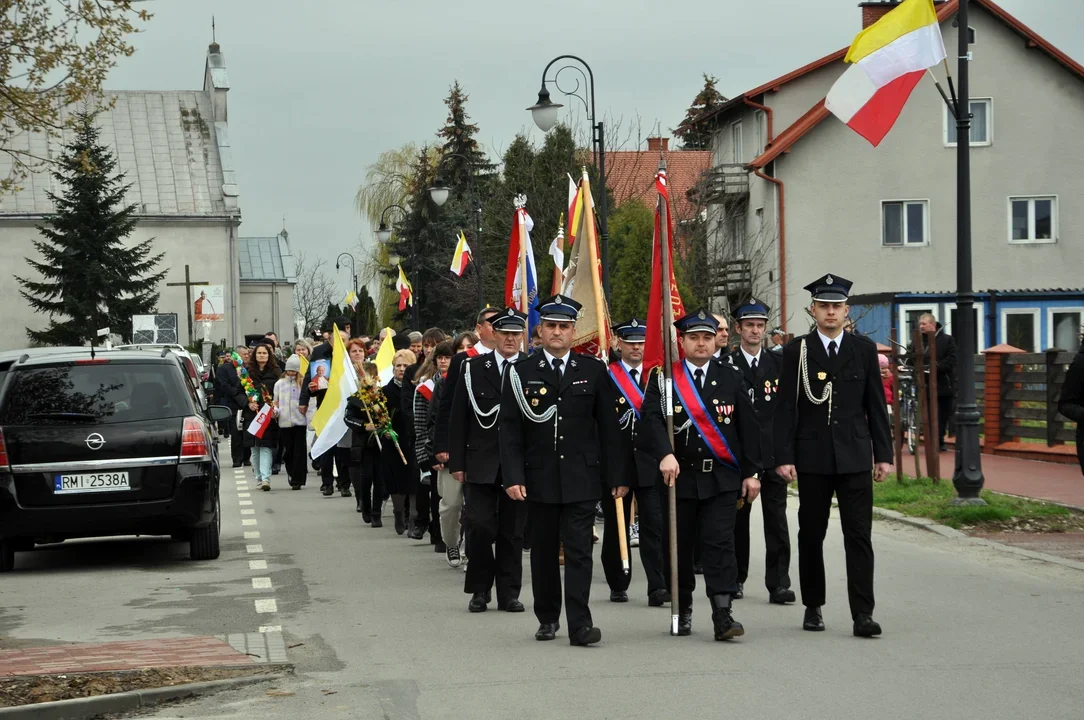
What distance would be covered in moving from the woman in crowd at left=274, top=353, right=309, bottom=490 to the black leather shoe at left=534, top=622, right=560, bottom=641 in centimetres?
1247

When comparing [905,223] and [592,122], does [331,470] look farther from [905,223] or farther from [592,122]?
[905,223]

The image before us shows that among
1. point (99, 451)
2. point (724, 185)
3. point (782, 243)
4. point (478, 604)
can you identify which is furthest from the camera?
point (724, 185)

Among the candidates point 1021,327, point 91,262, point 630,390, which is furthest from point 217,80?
point 630,390

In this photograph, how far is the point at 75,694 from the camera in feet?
23.6

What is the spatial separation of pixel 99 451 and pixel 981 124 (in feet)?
119

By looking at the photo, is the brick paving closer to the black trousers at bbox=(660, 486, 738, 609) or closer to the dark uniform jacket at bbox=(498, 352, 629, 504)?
the dark uniform jacket at bbox=(498, 352, 629, 504)

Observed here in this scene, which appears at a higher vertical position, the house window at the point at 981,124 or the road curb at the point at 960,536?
the house window at the point at 981,124

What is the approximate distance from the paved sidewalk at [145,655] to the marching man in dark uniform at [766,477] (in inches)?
128

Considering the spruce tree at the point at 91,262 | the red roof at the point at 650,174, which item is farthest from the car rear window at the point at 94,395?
the spruce tree at the point at 91,262

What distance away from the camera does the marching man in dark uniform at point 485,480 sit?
33.6 feet

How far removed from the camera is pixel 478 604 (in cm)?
1014

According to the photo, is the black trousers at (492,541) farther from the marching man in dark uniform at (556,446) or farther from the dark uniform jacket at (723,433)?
the dark uniform jacket at (723,433)

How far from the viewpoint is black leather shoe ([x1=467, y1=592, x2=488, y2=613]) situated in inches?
399

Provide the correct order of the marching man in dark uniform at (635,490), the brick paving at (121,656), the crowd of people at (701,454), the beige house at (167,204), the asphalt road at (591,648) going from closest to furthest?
the asphalt road at (591,648) < the brick paving at (121,656) < the crowd of people at (701,454) < the marching man in dark uniform at (635,490) < the beige house at (167,204)
